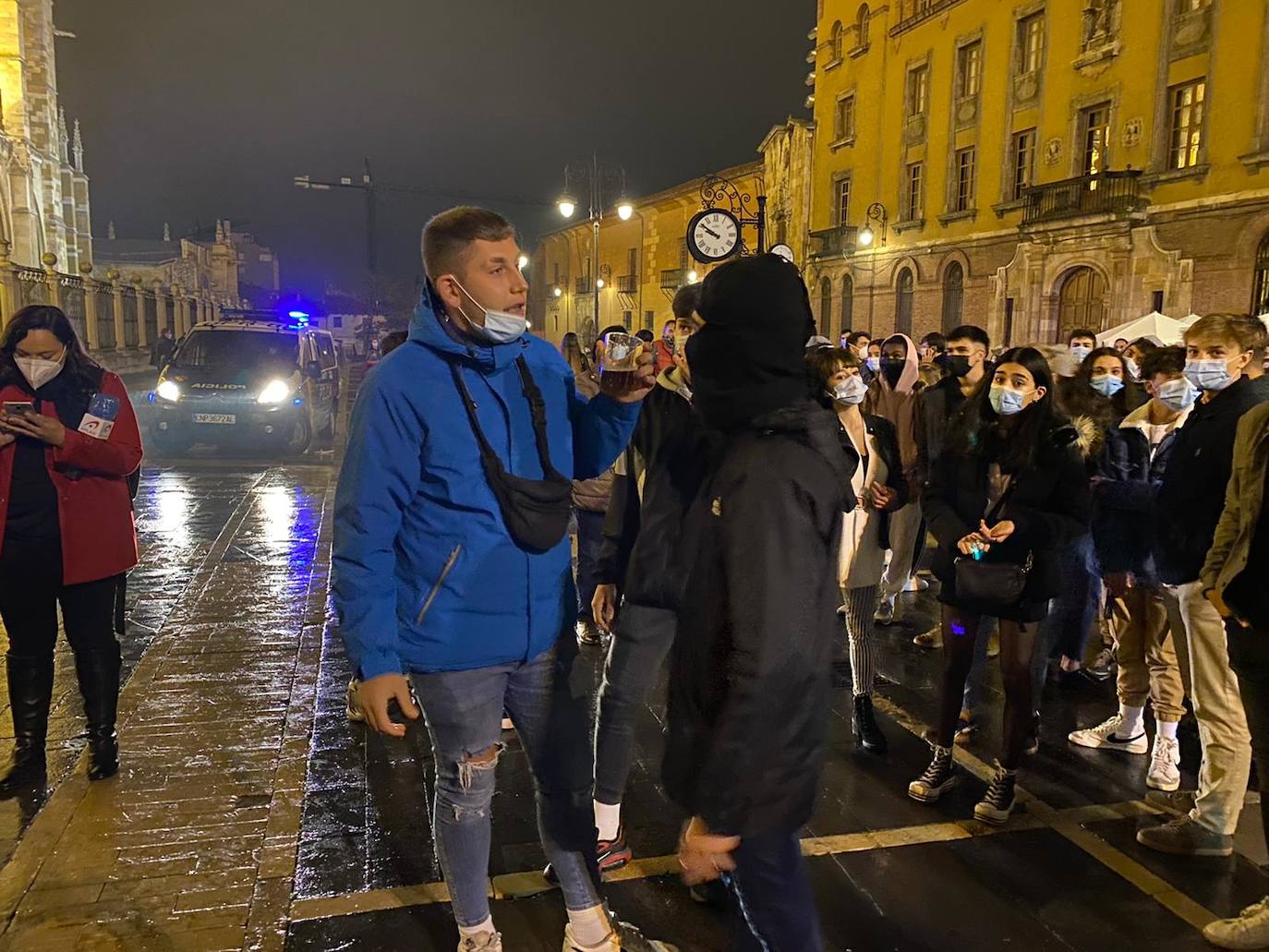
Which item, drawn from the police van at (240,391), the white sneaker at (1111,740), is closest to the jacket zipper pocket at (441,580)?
the white sneaker at (1111,740)

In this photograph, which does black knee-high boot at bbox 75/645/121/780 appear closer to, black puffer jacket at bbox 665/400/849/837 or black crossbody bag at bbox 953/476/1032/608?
black puffer jacket at bbox 665/400/849/837

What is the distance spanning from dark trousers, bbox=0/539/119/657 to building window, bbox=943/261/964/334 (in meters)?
26.8

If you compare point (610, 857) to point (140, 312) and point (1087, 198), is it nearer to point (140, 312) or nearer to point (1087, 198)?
point (1087, 198)

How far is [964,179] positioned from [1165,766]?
88.6 ft

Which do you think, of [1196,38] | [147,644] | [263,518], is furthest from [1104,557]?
[1196,38]

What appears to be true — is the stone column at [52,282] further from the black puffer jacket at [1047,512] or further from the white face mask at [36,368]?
the black puffer jacket at [1047,512]

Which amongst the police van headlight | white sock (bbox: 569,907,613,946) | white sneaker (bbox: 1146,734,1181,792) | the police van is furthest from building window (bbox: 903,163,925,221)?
white sock (bbox: 569,907,613,946)

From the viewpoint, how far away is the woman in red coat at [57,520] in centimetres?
376

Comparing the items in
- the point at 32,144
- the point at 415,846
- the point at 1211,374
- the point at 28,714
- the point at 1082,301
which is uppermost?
the point at 32,144

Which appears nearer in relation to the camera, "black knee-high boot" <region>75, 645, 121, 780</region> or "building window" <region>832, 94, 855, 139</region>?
"black knee-high boot" <region>75, 645, 121, 780</region>

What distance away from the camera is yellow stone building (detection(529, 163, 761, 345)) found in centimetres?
4266

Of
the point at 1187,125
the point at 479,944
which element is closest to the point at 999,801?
the point at 479,944

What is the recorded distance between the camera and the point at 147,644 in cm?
578

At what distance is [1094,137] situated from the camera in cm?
2333
